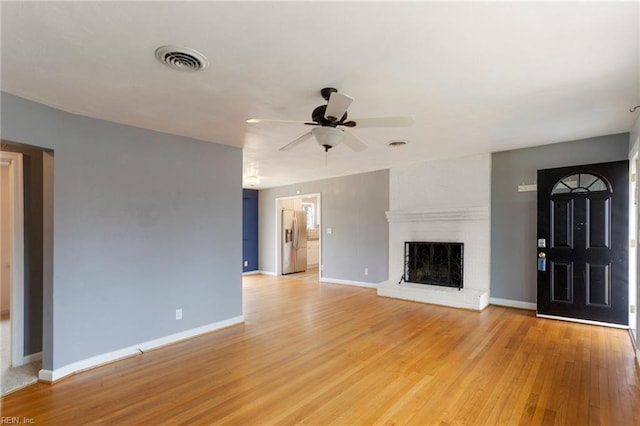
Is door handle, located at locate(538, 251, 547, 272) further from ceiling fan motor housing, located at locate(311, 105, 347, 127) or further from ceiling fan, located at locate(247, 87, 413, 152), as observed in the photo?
ceiling fan motor housing, located at locate(311, 105, 347, 127)

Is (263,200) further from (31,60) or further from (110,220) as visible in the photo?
(31,60)

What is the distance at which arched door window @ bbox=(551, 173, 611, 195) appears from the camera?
4156 mm

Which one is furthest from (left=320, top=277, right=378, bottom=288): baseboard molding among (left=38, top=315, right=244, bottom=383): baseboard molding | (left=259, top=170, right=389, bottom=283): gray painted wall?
(left=38, top=315, right=244, bottom=383): baseboard molding

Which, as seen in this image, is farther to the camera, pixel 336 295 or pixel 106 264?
pixel 336 295

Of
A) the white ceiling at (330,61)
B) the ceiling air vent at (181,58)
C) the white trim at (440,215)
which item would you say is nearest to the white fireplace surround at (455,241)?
the white trim at (440,215)

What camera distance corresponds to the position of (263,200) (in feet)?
29.8

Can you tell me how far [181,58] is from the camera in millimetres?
2109

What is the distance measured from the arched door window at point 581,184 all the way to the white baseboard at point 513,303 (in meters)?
1.70

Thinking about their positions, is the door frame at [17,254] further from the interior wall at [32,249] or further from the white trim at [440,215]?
the white trim at [440,215]

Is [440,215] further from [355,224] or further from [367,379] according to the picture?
[367,379]

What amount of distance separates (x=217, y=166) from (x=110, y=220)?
145 centimetres

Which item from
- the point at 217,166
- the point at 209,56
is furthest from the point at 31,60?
the point at 217,166

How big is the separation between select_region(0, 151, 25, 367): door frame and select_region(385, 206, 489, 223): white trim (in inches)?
209

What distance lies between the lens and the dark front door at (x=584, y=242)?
402cm
